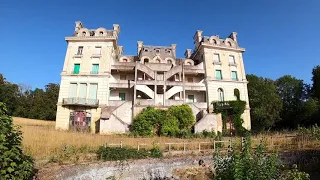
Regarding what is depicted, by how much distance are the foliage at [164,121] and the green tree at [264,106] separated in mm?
12694

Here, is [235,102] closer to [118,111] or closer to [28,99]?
[118,111]

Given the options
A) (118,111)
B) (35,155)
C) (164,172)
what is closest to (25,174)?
(35,155)

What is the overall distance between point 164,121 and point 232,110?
9.89 m

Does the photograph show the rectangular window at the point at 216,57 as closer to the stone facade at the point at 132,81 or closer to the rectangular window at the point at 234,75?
the stone facade at the point at 132,81

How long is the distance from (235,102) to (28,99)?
45.4m

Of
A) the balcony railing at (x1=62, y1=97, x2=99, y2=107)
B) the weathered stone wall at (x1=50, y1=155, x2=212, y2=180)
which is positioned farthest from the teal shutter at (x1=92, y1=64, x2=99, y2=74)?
the weathered stone wall at (x1=50, y1=155, x2=212, y2=180)

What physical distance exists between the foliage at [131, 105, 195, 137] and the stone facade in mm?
1185

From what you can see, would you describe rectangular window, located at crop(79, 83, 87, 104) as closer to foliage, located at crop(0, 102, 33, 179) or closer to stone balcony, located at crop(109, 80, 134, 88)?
stone balcony, located at crop(109, 80, 134, 88)

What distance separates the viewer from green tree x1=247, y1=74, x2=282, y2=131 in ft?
122

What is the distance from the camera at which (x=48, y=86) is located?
5891 centimetres

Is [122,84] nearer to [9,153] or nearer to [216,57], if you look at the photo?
[216,57]

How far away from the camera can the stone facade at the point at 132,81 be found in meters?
31.2

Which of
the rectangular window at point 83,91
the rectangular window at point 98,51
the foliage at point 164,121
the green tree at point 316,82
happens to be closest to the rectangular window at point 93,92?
the rectangular window at point 83,91

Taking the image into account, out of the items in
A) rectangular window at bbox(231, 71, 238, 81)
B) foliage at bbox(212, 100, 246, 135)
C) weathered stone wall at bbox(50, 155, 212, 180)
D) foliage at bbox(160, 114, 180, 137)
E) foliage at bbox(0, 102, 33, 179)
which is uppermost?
rectangular window at bbox(231, 71, 238, 81)
